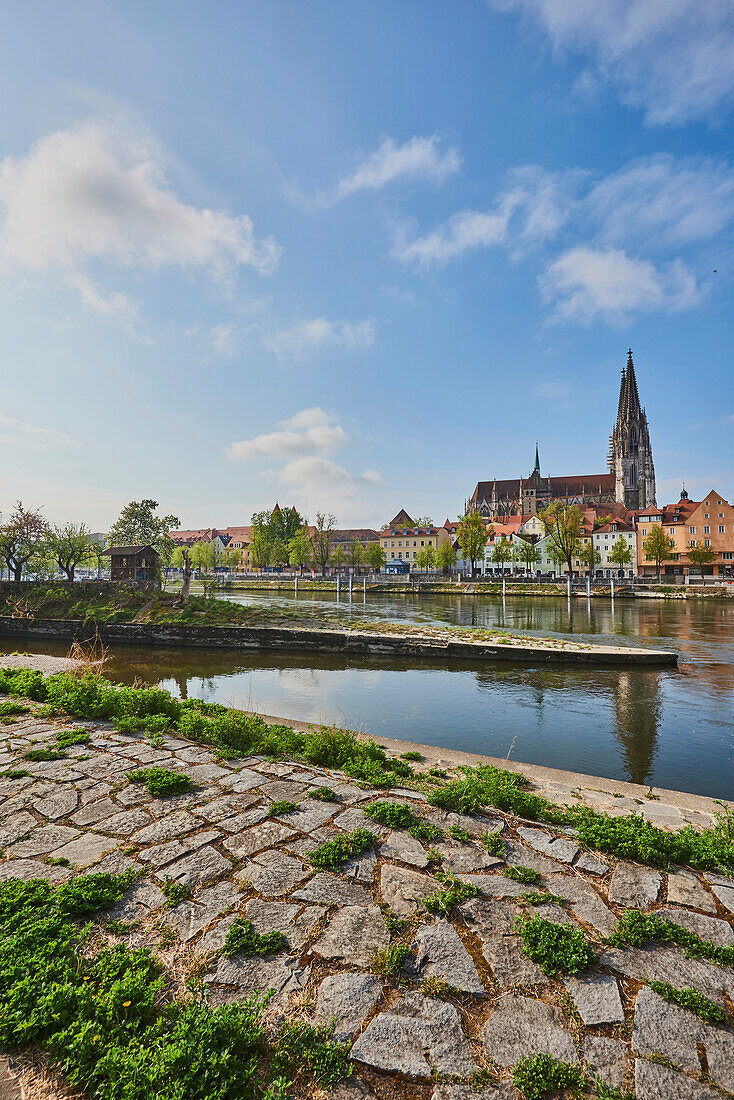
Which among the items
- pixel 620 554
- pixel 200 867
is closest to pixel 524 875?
pixel 200 867

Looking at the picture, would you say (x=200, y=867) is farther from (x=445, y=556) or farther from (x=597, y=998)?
(x=445, y=556)

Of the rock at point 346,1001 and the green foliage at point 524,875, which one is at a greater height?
the rock at point 346,1001

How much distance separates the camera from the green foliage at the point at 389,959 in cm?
313

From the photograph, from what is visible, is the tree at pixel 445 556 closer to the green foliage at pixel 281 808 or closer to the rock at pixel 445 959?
the green foliage at pixel 281 808

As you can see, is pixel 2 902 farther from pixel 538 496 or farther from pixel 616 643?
pixel 538 496

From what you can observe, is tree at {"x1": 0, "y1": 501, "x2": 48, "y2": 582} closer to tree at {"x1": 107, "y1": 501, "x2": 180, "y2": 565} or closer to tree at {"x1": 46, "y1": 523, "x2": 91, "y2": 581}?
tree at {"x1": 46, "y1": 523, "x2": 91, "y2": 581}

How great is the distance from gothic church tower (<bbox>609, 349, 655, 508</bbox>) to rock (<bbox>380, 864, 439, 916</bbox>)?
129m

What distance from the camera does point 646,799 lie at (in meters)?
6.98

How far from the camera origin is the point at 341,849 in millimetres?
4422

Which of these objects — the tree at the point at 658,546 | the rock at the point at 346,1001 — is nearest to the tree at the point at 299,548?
the tree at the point at 658,546

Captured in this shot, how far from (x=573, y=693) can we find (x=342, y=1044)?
14.2m

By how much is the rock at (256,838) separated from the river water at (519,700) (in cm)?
591

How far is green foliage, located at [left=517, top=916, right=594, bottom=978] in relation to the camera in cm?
323

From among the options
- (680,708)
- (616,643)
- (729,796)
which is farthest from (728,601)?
(729,796)
